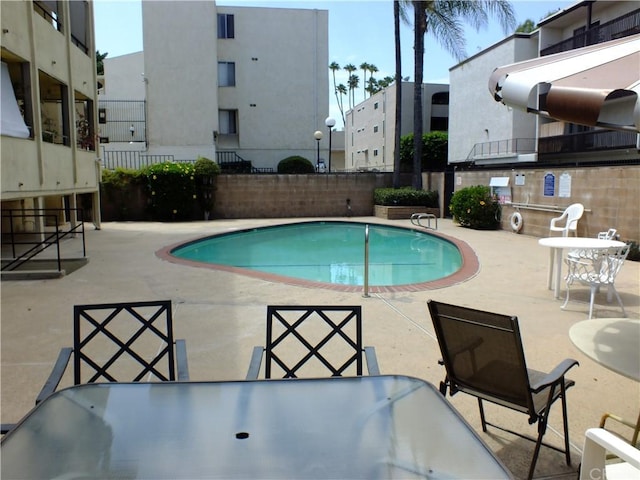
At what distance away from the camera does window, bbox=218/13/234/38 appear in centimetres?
2608

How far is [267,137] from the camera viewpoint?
26.8 metres

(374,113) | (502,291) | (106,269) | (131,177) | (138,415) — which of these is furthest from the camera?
(374,113)

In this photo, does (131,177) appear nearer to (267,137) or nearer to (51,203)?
(51,203)

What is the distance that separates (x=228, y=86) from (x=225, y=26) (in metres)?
3.14

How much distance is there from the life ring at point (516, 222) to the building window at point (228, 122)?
17033 millimetres

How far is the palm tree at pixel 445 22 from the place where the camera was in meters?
20.2

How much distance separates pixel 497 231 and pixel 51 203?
1442 cm

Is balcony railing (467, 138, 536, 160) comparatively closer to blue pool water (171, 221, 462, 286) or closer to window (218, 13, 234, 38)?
blue pool water (171, 221, 462, 286)

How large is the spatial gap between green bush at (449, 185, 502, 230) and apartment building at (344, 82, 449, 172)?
1878 cm

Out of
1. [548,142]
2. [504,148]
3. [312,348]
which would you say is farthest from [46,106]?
[504,148]

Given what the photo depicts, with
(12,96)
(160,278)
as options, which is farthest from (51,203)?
(160,278)

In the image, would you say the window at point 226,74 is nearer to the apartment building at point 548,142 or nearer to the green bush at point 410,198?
the green bush at point 410,198

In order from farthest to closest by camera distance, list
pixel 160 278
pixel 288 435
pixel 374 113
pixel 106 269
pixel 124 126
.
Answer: pixel 374 113, pixel 124 126, pixel 106 269, pixel 160 278, pixel 288 435

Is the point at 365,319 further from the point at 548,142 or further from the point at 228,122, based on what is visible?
the point at 228,122
